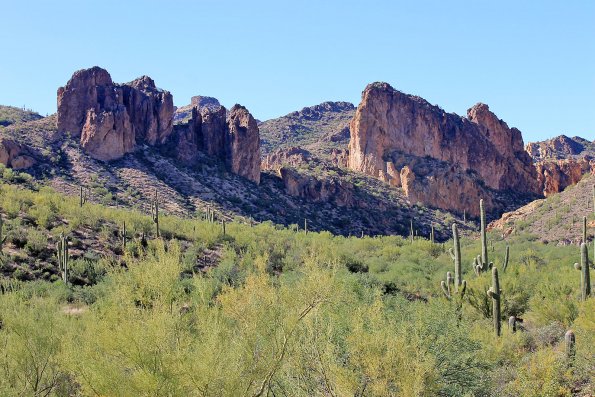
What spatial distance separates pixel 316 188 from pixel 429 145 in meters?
23.1

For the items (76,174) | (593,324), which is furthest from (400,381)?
(76,174)

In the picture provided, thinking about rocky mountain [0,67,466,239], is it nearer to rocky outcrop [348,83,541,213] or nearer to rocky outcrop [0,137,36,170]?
rocky outcrop [0,137,36,170]

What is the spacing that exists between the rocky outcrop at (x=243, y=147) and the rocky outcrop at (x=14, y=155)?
871 inches

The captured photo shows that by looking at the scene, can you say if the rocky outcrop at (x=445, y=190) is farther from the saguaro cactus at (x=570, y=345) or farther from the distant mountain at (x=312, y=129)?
the saguaro cactus at (x=570, y=345)

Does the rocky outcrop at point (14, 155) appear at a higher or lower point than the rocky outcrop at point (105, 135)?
lower

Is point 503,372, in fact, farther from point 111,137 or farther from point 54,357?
point 111,137

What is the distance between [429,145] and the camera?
83312 mm

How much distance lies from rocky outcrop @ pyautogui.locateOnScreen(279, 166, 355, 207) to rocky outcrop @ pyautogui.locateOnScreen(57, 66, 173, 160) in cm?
1484

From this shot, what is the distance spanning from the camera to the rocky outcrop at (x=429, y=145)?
79375 mm

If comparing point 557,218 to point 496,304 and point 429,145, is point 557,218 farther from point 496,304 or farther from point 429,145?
point 496,304

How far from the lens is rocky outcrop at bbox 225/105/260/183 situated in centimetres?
6656

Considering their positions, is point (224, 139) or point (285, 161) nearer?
point (224, 139)

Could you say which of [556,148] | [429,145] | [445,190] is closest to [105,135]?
[445,190]

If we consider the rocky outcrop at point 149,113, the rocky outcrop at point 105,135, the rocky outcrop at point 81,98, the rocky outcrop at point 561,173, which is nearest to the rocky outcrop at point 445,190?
the rocky outcrop at point 561,173
